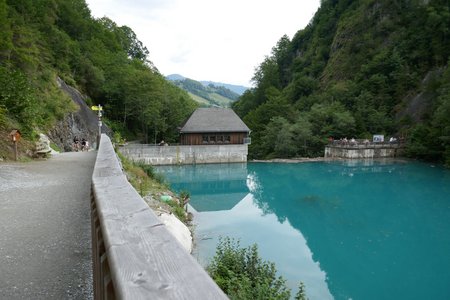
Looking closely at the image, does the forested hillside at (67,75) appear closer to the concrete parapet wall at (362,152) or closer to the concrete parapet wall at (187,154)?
the concrete parapet wall at (187,154)

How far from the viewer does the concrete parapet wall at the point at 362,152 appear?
117ft

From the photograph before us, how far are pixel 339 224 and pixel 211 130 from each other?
21047 millimetres

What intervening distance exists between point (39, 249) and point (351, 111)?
46.0 m

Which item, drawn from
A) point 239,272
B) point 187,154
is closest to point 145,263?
point 239,272

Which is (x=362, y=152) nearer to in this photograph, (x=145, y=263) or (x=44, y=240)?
(x=44, y=240)

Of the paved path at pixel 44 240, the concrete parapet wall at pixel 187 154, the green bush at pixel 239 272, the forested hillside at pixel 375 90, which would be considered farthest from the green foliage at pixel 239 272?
the forested hillside at pixel 375 90

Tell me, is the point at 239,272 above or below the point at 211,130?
below

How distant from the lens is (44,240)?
3.99m

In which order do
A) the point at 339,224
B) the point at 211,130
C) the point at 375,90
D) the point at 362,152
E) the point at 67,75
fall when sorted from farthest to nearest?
1. the point at 375,90
2. the point at 362,152
3. the point at 211,130
4. the point at 67,75
5. the point at 339,224

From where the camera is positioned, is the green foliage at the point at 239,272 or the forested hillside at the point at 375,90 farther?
the forested hillside at the point at 375,90

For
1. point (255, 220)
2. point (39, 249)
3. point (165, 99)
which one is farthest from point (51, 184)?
point (165, 99)

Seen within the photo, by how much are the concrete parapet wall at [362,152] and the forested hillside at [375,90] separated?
178cm

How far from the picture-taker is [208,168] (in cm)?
3206

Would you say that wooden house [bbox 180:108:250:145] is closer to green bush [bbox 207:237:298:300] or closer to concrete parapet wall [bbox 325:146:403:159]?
concrete parapet wall [bbox 325:146:403:159]
